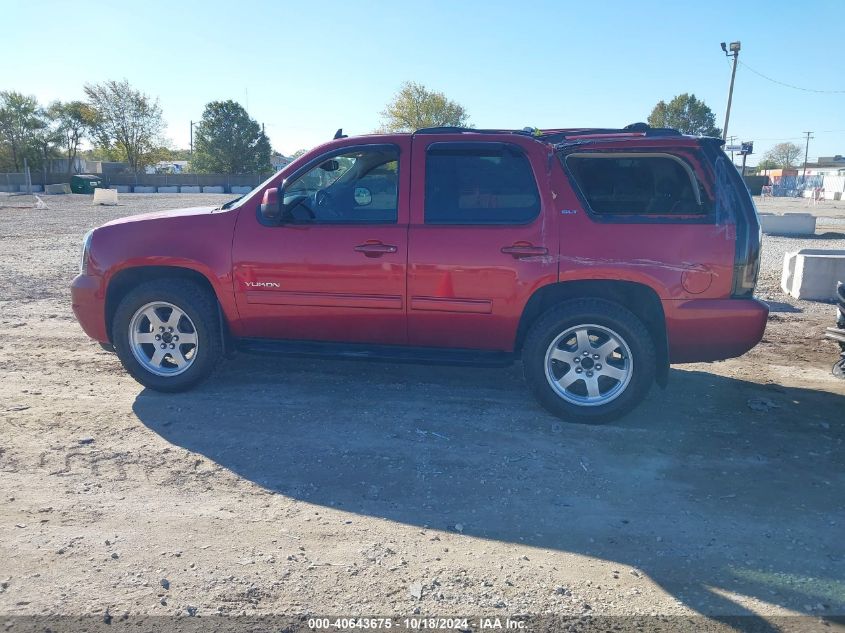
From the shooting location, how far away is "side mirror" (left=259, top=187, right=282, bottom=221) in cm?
485

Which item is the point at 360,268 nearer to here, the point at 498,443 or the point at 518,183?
the point at 518,183

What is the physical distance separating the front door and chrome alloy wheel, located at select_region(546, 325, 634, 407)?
46.4 inches

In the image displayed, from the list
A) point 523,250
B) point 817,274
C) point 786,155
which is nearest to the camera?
point 523,250

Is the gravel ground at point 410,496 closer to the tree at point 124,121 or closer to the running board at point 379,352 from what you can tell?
the running board at point 379,352

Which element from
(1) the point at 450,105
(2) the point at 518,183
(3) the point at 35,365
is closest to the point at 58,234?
(3) the point at 35,365

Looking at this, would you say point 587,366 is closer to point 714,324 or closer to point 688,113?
point 714,324

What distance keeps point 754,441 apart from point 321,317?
10.6ft

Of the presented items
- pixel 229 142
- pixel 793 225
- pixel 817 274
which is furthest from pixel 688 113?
pixel 817 274

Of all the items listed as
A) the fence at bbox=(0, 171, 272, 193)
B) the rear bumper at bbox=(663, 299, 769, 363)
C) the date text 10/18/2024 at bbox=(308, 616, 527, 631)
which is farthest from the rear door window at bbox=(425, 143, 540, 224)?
the fence at bbox=(0, 171, 272, 193)

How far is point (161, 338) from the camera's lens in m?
5.31

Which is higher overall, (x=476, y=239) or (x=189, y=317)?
(x=476, y=239)

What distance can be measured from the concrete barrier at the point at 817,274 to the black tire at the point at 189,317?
8.08 metres

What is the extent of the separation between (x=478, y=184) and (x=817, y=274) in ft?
21.7

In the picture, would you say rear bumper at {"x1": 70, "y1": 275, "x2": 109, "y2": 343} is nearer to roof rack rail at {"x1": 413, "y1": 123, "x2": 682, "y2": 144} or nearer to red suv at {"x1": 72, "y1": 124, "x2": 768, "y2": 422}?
red suv at {"x1": 72, "y1": 124, "x2": 768, "y2": 422}
